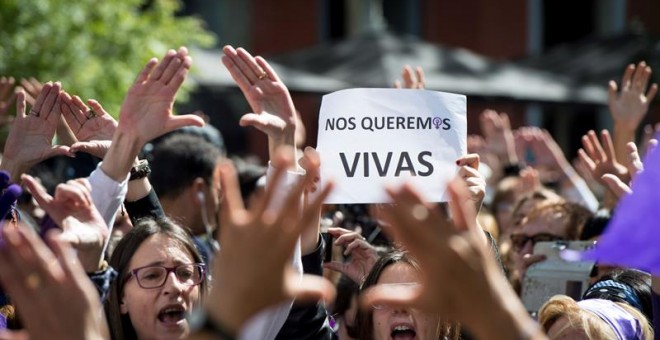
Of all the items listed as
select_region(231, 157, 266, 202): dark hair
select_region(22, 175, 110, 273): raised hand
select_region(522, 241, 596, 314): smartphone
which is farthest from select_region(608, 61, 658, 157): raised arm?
select_region(22, 175, 110, 273): raised hand

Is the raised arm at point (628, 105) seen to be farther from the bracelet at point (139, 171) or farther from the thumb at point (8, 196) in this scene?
the thumb at point (8, 196)

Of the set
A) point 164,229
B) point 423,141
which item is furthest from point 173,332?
point 423,141

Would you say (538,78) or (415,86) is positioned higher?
(415,86)

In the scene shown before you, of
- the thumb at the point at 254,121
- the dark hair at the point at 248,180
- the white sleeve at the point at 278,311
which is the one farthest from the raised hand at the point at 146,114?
the dark hair at the point at 248,180

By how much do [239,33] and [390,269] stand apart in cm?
1406

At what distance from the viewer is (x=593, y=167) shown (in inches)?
214

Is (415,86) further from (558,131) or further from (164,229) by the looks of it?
(558,131)

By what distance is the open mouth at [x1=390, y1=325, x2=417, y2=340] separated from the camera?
3.92 m

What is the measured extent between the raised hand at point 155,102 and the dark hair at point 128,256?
0.49 m

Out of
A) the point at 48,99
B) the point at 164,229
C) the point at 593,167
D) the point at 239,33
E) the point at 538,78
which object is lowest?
the point at 239,33

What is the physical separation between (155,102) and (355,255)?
140cm

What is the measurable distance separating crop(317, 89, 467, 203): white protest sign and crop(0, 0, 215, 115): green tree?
590 centimetres

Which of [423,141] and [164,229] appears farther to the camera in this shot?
[423,141]

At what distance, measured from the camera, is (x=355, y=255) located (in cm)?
469
